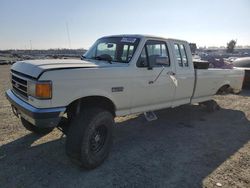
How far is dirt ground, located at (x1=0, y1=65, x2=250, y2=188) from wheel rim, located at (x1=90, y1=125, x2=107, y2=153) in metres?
0.31

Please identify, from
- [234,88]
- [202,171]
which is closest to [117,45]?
[202,171]

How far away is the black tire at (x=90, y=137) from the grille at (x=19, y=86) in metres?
0.89

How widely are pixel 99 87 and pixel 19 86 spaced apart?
1.34 m

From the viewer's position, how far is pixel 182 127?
21.5ft

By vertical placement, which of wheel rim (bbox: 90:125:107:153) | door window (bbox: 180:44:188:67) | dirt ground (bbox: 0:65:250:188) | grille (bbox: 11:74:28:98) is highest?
door window (bbox: 180:44:188:67)

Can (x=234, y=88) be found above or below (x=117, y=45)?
below

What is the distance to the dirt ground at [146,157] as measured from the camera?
3.85 m

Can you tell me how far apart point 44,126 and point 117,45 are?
94.2 inches

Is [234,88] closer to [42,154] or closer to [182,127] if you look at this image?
[182,127]

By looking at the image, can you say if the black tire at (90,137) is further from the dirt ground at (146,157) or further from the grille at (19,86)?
the grille at (19,86)

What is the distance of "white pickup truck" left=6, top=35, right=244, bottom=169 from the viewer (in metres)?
3.75

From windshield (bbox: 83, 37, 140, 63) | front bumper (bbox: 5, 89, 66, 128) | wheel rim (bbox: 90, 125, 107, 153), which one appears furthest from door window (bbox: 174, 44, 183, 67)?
front bumper (bbox: 5, 89, 66, 128)

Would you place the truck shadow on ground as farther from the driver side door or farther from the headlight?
the headlight

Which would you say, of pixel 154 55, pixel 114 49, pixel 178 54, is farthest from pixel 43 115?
pixel 178 54
